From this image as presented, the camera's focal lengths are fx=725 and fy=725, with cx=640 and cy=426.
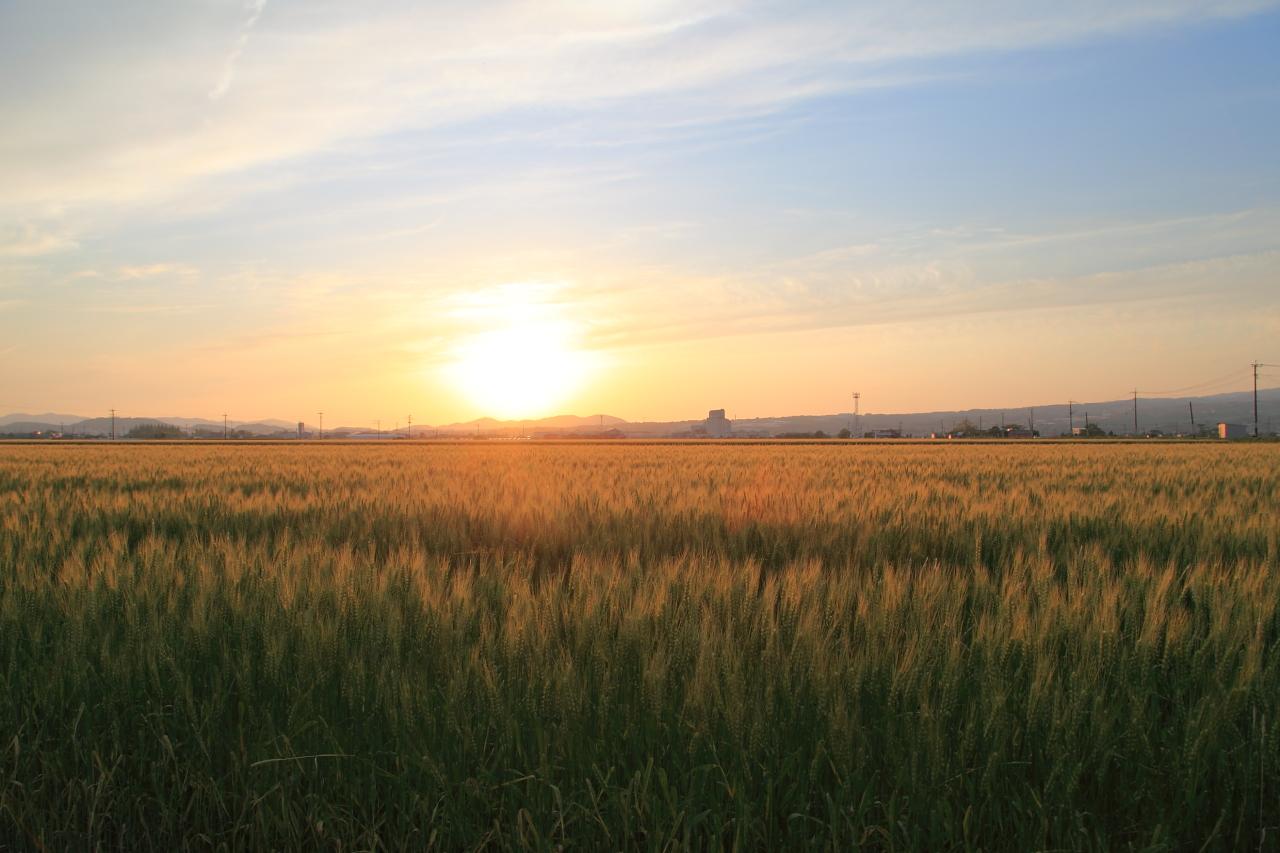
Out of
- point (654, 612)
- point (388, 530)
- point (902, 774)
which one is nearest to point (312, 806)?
point (654, 612)

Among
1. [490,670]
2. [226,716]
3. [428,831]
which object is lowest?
[428,831]

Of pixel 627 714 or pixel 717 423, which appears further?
pixel 717 423

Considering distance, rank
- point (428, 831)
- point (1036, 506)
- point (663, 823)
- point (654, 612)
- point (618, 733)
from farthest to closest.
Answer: point (1036, 506)
point (654, 612)
point (618, 733)
point (428, 831)
point (663, 823)

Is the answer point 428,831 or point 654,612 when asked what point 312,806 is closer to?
point 428,831

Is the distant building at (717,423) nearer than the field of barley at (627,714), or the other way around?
the field of barley at (627,714)

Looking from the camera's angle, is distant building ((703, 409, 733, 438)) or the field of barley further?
distant building ((703, 409, 733, 438))

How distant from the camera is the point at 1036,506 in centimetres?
737

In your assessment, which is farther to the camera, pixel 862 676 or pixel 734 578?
pixel 734 578

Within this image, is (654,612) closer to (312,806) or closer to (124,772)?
(312,806)

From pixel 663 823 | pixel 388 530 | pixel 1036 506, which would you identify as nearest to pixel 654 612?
pixel 663 823

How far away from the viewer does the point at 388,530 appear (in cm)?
596

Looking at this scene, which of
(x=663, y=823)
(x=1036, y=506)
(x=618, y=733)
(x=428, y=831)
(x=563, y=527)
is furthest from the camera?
(x=1036, y=506)

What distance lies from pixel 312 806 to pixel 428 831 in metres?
0.31

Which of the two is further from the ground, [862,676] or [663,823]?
[862,676]
